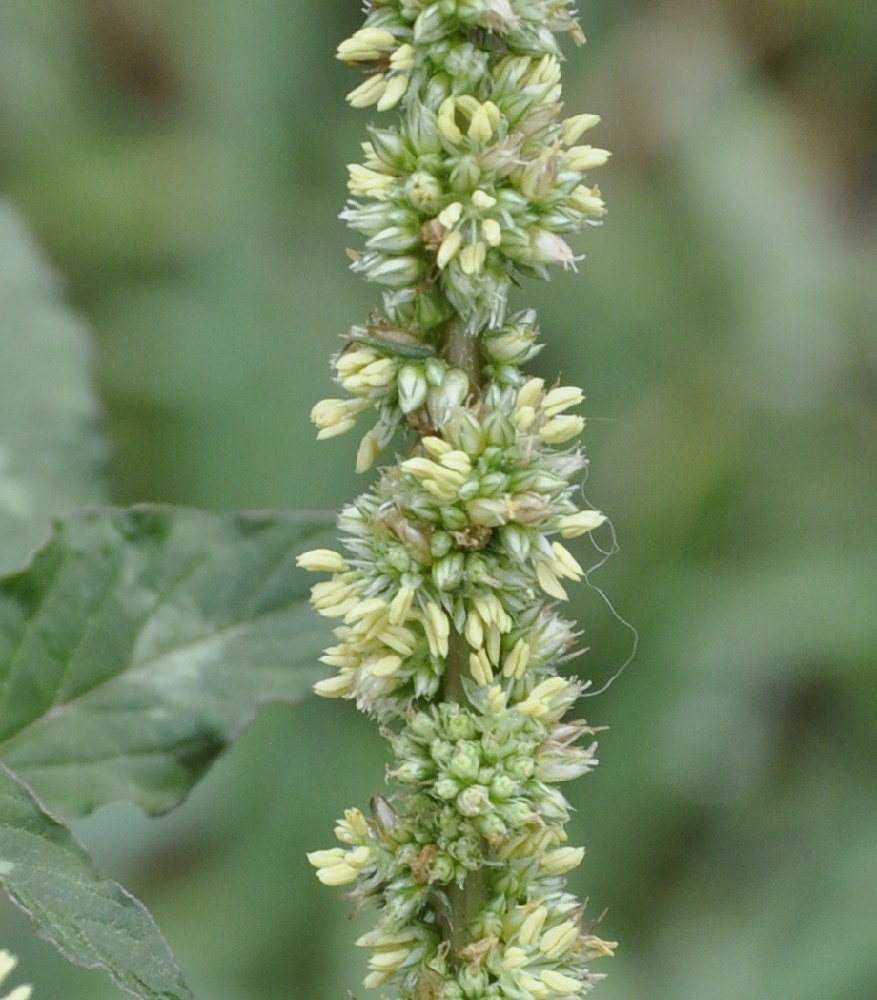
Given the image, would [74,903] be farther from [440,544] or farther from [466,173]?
[466,173]

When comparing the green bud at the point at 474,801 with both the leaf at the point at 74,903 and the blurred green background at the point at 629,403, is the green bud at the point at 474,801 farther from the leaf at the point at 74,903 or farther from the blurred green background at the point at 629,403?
the blurred green background at the point at 629,403

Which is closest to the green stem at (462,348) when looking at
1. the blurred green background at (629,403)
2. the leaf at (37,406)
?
the leaf at (37,406)

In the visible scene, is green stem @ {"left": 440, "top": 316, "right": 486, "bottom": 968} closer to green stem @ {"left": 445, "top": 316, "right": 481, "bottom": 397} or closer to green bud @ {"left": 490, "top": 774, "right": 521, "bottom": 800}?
green stem @ {"left": 445, "top": 316, "right": 481, "bottom": 397}

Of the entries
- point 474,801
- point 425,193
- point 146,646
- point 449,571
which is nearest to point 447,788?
point 474,801

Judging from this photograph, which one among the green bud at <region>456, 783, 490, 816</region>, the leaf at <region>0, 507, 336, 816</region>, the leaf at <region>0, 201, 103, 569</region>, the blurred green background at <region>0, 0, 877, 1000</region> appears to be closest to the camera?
the green bud at <region>456, 783, 490, 816</region>

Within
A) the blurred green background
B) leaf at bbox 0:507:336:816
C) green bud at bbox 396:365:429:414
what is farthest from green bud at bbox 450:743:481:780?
the blurred green background

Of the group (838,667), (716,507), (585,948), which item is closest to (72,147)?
(716,507)
